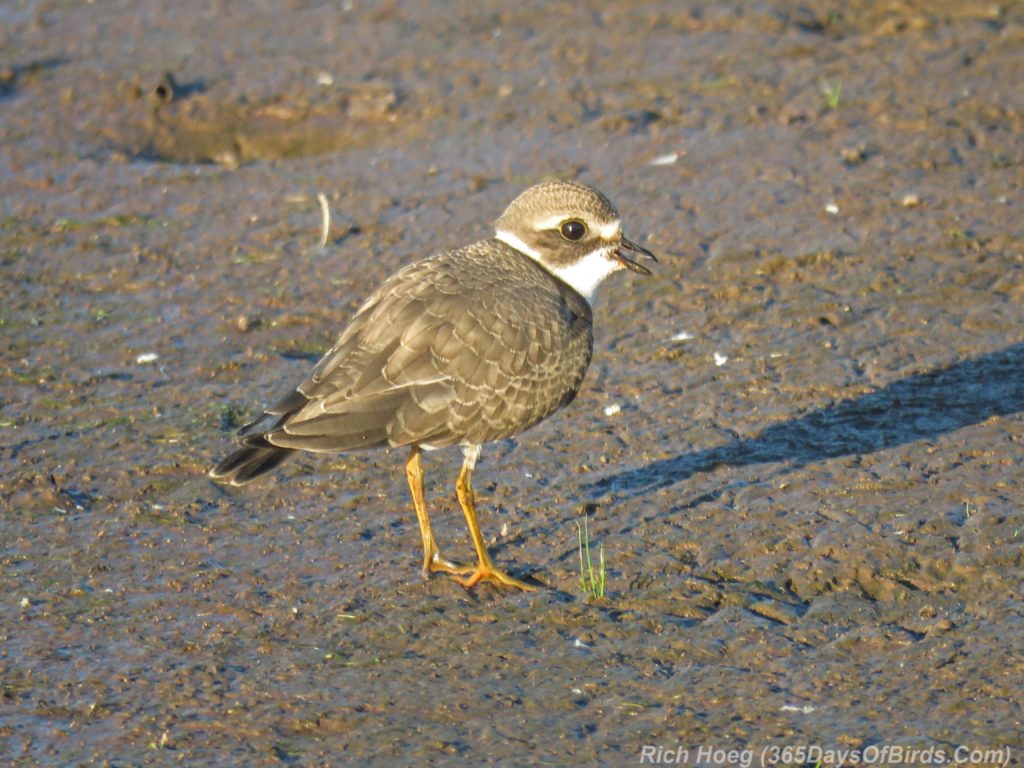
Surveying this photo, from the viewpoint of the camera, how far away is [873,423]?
705cm

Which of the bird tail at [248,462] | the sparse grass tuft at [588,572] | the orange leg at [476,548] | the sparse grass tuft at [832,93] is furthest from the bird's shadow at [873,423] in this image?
the sparse grass tuft at [832,93]

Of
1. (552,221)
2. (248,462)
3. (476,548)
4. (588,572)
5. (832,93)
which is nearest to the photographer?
(248,462)

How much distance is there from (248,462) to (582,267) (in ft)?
6.14

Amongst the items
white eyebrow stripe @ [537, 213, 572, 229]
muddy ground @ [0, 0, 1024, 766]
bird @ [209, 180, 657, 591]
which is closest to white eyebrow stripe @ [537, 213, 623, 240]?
white eyebrow stripe @ [537, 213, 572, 229]

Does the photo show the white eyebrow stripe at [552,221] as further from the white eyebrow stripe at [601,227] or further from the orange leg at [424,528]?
the orange leg at [424,528]

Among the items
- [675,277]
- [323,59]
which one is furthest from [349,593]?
[323,59]

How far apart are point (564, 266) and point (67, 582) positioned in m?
2.57

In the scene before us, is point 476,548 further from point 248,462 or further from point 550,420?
point 550,420

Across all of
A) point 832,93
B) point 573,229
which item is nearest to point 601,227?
point 573,229

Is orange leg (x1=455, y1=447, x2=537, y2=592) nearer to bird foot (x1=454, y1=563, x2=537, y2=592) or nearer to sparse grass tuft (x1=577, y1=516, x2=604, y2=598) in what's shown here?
bird foot (x1=454, y1=563, x2=537, y2=592)

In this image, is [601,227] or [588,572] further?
[601,227]

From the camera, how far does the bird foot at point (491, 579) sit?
235 inches

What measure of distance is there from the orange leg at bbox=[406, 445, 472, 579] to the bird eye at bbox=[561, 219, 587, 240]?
1244 millimetres

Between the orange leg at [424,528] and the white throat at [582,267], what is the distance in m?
1.12
